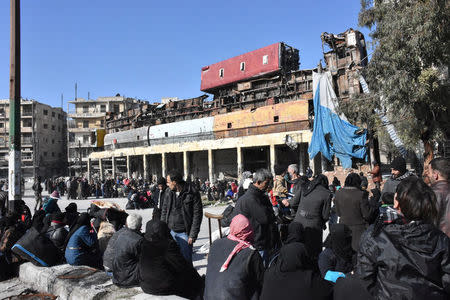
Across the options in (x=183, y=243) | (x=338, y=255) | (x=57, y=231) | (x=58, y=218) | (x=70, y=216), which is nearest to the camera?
(x=338, y=255)

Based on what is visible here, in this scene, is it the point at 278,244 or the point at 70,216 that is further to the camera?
the point at 70,216

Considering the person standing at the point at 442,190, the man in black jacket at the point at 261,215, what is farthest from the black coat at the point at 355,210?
the person standing at the point at 442,190

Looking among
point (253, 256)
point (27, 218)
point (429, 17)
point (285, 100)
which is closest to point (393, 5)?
point (429, 17)

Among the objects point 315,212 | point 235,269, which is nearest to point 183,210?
point 315,212

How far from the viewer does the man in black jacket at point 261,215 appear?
12.6ft

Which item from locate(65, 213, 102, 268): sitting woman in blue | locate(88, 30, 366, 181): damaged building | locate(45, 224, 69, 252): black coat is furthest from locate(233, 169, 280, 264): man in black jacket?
locate(88, 30, 366, 181): damaged building

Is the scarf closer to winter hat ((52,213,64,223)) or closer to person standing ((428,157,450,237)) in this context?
person standing ((428,157,450,237))

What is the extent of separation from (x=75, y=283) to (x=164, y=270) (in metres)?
1.49

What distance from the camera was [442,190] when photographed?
2.93 meters

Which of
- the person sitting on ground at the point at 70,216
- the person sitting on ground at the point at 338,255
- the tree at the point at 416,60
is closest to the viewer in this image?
the person sitting on ground at the point at 338,255

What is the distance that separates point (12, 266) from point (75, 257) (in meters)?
1.58

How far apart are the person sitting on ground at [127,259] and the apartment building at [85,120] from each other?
5654 centimetres

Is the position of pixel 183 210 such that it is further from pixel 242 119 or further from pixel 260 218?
pixel 242 119

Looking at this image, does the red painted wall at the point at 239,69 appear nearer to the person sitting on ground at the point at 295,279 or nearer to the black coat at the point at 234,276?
the black coat at the point at 234,276
